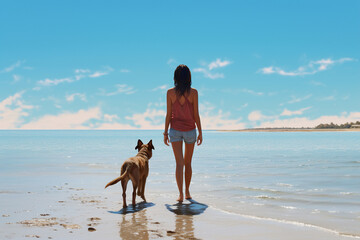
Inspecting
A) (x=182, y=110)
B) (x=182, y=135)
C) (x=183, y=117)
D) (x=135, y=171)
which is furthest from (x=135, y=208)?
(x=182, y=110)

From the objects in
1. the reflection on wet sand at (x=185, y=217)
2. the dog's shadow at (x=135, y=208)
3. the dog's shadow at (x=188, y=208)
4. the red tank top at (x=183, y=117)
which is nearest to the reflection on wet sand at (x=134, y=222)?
the dog's shadow at (x=135, y=208)

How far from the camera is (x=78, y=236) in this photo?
5070mm

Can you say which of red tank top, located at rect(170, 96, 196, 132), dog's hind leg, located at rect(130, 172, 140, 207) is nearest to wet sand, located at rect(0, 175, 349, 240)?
dog's hind leg, located at rect(130, 172, 140, 207)

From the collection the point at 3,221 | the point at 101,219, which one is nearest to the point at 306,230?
the point at 101,219

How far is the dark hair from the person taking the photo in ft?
25.7

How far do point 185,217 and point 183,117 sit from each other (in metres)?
2.32

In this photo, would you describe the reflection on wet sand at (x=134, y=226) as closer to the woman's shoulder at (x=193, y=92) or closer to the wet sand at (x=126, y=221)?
the wet sand at (x=126, y=221)

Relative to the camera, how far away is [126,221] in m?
5.96

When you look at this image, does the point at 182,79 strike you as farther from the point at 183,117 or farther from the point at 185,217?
the point at 185,217

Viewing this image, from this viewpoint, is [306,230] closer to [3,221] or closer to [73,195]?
[3,221]

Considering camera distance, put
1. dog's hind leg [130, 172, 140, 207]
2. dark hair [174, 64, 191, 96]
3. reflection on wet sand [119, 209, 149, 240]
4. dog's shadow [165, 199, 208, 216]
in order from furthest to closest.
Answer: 1. dark hair [174, 64, 191, 96]
2. dog's hind leg [130, 172, 140, 207]
3. dog's shadow [165, 199, 208, 216]
4. reflection on wet sand [119, 209, 149, 240]

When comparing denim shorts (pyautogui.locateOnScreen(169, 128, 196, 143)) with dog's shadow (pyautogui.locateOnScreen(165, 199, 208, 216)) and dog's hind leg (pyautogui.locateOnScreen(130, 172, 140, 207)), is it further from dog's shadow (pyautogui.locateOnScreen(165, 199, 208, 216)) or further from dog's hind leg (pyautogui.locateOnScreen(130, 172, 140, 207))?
dog's shadow (pyautogui.locateOnScreen(165, 199, 208, 216))

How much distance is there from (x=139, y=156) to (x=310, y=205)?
3.60 metres

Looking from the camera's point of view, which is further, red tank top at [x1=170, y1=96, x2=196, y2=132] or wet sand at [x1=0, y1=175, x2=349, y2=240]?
red tank top at [x1=170, y1=96, x2=196, y2=132]
